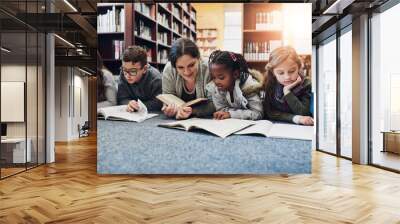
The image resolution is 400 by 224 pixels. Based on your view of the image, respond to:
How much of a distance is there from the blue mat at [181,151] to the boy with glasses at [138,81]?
35 cm

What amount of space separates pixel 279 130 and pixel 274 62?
1130 millimetres

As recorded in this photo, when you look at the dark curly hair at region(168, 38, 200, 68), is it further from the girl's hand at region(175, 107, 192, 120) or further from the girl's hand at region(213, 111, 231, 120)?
the girl's hand at region(213, 111, 231, 120)

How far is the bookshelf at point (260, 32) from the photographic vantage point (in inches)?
249

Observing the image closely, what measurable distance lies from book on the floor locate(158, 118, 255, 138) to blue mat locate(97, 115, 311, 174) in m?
0.08

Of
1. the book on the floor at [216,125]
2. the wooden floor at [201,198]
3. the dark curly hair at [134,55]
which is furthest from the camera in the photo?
the dark curly hair at [134,55]

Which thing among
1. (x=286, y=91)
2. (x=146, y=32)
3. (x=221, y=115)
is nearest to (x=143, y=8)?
(x=146, y=32)

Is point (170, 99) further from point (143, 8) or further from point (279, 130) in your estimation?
point (279, 130)

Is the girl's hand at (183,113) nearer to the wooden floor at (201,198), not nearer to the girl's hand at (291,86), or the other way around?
the wooden floor at (201,198)

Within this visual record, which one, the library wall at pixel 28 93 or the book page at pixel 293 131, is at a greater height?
the library wall at pixel 28 93

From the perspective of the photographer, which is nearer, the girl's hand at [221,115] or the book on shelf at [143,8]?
the girl's hand at [221,115]


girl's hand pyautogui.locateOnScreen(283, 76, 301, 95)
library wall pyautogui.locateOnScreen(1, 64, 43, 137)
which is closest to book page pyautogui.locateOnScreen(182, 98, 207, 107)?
girl's hand pyautogui.locateOnScreen(283, 76, 301, 95)

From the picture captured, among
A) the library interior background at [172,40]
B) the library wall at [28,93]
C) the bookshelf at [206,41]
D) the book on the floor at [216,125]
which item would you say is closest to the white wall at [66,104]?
the library interior background at [172,40]

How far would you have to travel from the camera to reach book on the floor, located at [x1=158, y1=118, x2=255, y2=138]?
6.25 meters

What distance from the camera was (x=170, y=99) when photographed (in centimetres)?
633
